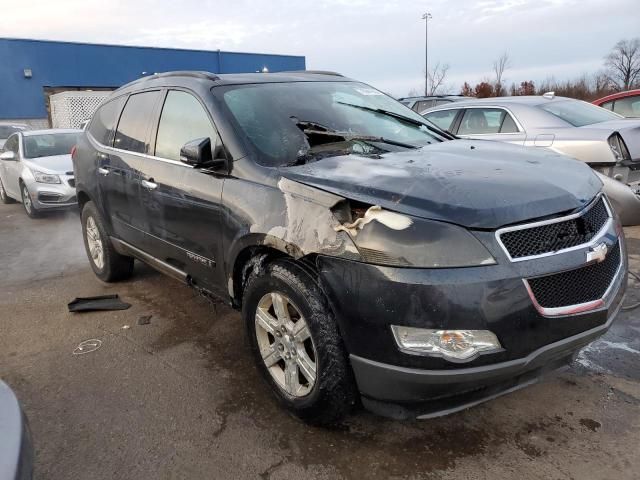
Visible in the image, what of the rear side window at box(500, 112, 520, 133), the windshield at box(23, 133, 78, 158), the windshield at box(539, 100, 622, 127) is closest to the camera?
the windshield at box(539, 100, 622, 127)


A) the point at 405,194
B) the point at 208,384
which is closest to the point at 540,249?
the point at 405,194

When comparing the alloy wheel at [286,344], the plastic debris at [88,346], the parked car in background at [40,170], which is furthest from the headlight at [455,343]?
the parked car in background at [40,170]

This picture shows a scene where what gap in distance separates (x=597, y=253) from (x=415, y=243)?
0.88m

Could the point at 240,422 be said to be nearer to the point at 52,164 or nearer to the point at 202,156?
the point at 202,156

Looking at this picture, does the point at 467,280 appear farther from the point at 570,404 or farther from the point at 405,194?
the point at 570,404

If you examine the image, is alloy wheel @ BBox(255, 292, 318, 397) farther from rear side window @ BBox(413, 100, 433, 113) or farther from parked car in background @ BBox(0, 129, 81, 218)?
rear side window @ BBox(413, 100, 433, 113)

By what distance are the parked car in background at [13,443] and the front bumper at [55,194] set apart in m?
7.99

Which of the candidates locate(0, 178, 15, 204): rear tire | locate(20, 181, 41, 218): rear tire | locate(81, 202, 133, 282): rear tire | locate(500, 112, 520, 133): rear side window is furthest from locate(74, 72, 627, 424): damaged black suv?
locate(0, 178, 15, 204): rear tire

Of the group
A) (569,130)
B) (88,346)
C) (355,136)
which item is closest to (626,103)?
(569,130)

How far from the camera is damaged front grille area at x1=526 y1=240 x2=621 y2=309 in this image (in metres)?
2.24

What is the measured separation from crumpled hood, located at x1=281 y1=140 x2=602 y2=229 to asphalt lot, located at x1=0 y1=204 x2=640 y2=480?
1015 mm

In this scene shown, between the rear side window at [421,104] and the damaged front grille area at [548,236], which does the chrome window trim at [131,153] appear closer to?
the damaged front grille area at [548,236]

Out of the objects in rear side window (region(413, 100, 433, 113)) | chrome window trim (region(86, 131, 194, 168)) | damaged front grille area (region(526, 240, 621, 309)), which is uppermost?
rear side window (region(413, 100, 433, 113))

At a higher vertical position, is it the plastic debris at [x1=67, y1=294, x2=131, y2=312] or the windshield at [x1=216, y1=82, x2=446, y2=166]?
the windshield at [x1=216, y1=82, x2=446, y2=166]
